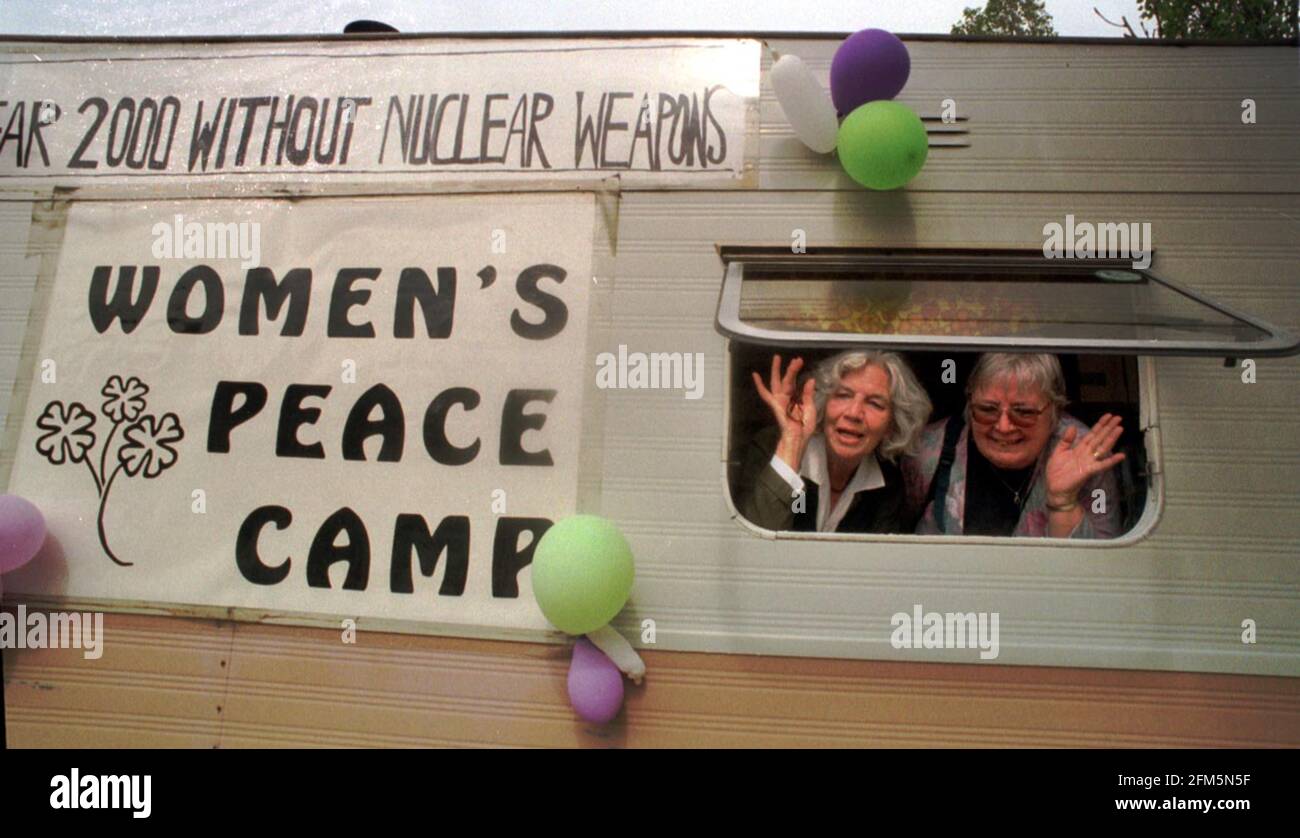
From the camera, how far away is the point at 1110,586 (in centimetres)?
192

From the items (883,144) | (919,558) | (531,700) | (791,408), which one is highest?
(883,144)

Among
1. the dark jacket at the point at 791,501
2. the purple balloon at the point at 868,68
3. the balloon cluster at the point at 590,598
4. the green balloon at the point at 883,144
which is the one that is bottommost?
the balloon cluster at the point at 590,598

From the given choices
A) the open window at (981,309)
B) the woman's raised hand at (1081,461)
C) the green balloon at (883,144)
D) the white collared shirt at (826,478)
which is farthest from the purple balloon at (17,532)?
the woman's raised hand at (1081,461)

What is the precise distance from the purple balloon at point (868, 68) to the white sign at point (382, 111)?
28cm

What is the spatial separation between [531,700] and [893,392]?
1.40 metres

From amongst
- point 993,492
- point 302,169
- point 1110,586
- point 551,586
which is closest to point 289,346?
point 302,169

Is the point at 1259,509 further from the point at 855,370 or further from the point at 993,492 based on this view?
the point at 855,370

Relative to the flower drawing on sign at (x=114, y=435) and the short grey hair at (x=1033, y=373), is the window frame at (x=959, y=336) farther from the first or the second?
the flower drawing on sign at (x=114, y=435)

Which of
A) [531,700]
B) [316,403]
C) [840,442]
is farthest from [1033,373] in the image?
[316,403]

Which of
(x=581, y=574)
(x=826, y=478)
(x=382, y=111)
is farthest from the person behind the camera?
(x=382, y=111)

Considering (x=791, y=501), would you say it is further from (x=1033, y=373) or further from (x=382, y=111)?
(x=382, y=111)

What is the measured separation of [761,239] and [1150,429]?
1189 mm

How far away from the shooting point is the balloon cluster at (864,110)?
2.02m

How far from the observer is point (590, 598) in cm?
182
